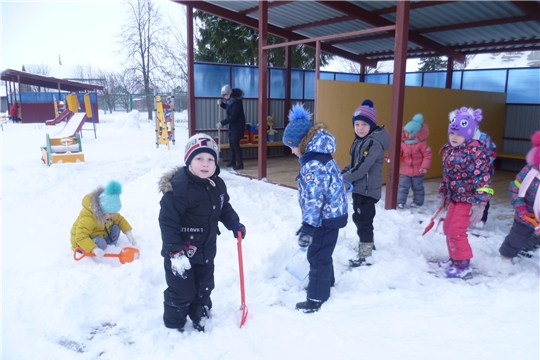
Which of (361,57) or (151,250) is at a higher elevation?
(361,57)

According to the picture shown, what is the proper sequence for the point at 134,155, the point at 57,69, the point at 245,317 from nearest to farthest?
the point at 245,317 → the point at 134,155 → the point at 57,69

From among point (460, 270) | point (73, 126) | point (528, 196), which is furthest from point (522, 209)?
point (73, 126)

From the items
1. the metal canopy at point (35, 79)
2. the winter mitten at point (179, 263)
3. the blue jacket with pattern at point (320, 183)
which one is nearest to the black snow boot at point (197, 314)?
the winter mitten at point (179, 263)

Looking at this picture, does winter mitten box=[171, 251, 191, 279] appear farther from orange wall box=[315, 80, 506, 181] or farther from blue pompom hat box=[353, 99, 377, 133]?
orange wall box=[315, 80, 506, 181]

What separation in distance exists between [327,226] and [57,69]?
7527 cm

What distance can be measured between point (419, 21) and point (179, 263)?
8.88 m

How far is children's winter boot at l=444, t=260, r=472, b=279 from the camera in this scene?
4070mm

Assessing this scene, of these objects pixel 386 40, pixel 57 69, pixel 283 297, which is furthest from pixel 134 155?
pixel 57 69

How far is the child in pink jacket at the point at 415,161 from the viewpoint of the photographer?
6629 millimetres

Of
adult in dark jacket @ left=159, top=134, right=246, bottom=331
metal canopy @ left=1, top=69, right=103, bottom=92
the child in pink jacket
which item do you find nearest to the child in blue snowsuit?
adult in dark jacket @ left=159, top=134, right=246, bottom=331

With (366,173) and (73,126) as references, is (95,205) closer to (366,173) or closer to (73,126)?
(366,173)

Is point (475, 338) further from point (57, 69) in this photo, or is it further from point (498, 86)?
point (57, 69)

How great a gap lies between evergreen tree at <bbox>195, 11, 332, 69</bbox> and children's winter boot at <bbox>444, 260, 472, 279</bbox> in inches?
590

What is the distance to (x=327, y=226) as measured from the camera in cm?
335
